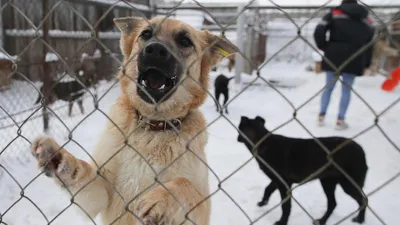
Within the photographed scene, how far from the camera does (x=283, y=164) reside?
3.26 m

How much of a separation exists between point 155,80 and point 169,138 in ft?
1.26

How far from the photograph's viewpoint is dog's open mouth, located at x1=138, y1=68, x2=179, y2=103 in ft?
6.38

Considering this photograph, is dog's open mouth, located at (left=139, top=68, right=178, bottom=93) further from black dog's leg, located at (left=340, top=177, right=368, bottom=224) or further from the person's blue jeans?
the person's blue jeans

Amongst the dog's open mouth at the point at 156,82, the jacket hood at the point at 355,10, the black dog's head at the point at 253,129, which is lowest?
the black dog's head at the point at 253,129

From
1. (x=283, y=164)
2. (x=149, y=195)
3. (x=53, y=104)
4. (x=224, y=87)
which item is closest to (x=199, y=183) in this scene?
(x=149, y=195)

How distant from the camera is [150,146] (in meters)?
2.14

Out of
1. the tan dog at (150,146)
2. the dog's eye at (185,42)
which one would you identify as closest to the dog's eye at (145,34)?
the tan dog at (150,146)

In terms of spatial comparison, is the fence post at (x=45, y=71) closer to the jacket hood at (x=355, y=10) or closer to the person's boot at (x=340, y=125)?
the jacket hood at (x=355, y=10)

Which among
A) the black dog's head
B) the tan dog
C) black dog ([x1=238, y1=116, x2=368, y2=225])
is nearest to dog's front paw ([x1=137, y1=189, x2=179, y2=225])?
the tan dog

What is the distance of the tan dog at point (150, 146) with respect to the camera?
5.74 feet

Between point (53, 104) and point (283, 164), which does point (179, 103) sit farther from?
point (53, 104)

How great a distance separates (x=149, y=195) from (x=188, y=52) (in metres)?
1.12

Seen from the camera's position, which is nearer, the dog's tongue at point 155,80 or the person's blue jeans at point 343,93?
the dog's tongue at point 155,80

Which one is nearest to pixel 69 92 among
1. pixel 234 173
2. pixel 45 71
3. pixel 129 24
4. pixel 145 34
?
pixel 45 71
